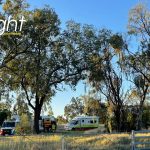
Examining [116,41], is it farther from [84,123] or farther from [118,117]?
[84,123]

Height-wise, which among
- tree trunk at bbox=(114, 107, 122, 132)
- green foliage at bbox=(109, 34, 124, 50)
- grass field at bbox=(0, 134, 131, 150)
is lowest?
grass field at bbox=(0, 134, 131, 150)

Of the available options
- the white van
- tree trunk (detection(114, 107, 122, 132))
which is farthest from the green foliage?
the white van

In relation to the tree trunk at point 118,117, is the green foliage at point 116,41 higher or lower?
higher

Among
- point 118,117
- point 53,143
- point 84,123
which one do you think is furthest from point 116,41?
point 53,143

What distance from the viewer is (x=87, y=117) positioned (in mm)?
81125

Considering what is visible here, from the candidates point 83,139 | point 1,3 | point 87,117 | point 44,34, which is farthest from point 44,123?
point 83,139

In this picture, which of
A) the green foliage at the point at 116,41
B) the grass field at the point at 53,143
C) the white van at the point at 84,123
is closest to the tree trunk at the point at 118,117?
the green foliage at the point at 116,41

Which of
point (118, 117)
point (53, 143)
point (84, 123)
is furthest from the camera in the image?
point (84, 123)

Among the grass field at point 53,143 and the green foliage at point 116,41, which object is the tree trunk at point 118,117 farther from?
the grass field at point 53,143

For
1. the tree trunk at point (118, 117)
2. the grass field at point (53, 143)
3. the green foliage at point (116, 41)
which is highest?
the green foliage at point (116, 41)

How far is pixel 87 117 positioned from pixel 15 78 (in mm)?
30078

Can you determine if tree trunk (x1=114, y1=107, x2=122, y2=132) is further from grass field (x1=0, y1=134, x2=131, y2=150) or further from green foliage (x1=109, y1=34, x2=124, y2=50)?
grass field (x1=0, y1=134, x2=131, y2=150)

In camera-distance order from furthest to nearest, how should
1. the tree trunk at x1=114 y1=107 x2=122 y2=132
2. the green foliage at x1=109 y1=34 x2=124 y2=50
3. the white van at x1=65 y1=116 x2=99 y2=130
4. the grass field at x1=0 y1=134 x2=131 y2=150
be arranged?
the white van at x1=65 y1=116 x2=99 y2=130 < the tree trunk at x1=114 y1=107 x2=122 y2=132 < the green foliage at x1=109 y1=34 x2=124 y2=50 < the grass field at x1=0 y1=134 x2=131 y2=150

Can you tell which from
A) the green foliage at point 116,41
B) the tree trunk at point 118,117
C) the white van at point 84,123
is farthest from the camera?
the white van at point 84,123
